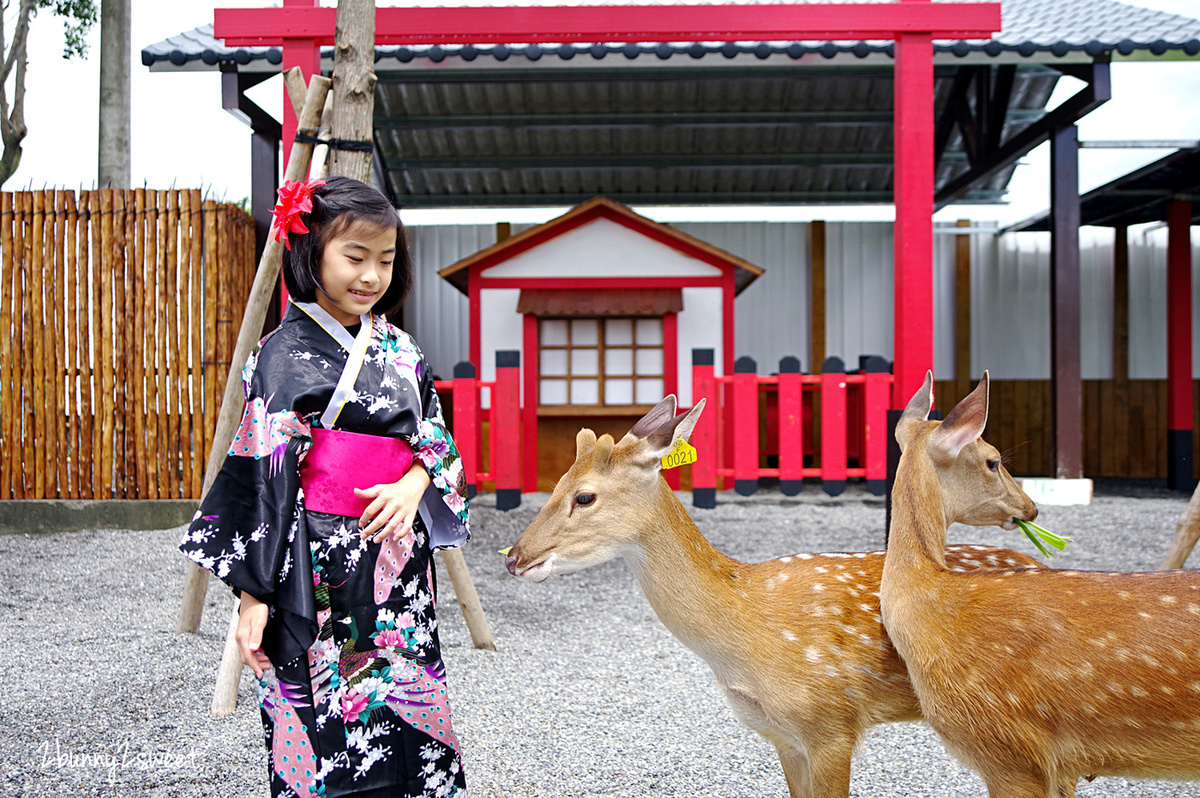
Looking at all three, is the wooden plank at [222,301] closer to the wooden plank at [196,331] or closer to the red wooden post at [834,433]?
the wooden plank at [196,331]

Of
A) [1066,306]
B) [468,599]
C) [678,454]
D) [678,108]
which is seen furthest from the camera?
[678,108]

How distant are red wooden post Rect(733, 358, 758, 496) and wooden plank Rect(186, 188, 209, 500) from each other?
4.23 metres

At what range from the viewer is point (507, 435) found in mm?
6895

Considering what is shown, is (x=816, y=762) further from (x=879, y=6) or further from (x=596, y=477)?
(x=879, y=6)

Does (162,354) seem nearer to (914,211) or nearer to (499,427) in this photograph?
(499,427)

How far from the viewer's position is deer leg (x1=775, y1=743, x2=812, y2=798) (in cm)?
204

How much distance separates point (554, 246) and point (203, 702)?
5.81 meters

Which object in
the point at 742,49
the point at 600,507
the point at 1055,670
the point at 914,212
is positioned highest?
the point at 742,49

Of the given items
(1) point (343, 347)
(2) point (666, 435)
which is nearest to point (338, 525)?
(1) point (343, 347)

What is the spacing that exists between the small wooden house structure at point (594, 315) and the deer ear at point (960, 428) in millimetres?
6040

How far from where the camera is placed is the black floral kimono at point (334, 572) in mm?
1645

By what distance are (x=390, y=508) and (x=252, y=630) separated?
1.13 feet

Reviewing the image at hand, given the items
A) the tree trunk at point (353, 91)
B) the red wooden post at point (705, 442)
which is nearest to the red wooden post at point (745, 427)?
the red wooden post at point (705, 442)

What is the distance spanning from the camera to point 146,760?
273cm
